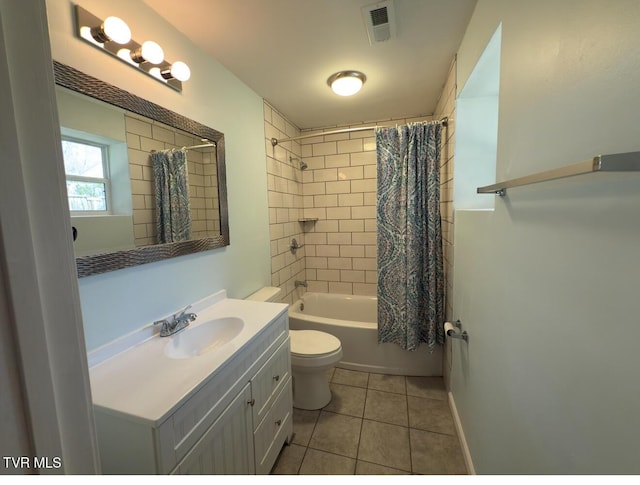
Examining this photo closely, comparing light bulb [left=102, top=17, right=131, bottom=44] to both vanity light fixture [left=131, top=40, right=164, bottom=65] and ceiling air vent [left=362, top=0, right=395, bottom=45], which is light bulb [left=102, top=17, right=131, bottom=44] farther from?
ceiling air vent [left=362, top=0, right=395, bottom=45]

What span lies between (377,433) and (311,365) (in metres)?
0.58

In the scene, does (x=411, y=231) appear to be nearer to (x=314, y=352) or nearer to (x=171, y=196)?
(x=314, y=352)

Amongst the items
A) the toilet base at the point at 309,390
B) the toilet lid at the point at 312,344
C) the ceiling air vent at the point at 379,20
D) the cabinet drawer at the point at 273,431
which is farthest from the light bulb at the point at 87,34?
the toilet base at the point at 309,390

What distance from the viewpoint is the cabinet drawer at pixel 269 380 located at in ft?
4.07

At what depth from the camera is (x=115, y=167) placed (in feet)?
3.75

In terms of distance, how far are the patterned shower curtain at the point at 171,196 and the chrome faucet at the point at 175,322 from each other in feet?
1.27

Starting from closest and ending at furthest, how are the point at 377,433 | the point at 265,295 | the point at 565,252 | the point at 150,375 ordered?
the point at 565,252 < the point at 150,375 < the point at 377,433 < the point at 265,295

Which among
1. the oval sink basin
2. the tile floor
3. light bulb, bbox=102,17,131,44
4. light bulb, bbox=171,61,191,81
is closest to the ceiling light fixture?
light bulb, bbox=171,61,191,81

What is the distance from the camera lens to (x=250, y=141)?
2.04m

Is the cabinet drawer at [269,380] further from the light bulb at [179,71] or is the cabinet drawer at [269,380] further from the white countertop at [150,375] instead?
the light bulb at [179,71]

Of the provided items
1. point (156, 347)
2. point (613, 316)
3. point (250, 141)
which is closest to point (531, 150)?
point (613, 316)

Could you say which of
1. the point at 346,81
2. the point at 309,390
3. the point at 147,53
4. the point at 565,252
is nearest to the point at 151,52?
the point at 147,53

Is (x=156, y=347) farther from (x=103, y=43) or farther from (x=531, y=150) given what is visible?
(x=531, y=150)
